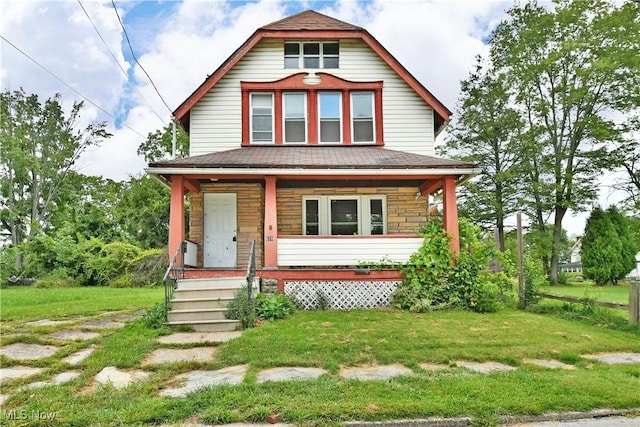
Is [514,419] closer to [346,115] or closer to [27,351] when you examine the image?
[27,351]

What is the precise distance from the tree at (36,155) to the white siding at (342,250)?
25.9 meters

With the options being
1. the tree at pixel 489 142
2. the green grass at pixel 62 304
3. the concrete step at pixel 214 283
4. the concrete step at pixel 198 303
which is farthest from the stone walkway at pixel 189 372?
the tree at pixel 489 142

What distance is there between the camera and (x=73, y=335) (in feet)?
24.5

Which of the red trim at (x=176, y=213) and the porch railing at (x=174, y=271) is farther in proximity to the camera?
the red trim at (x=176, y=213)

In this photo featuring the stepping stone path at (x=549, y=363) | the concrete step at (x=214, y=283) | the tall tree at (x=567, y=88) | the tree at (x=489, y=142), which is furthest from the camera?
the tree at (x=489, y=142)

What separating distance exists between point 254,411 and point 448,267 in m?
7.25

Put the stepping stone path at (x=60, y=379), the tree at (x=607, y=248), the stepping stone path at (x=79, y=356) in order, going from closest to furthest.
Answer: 1. the stepping stone path at (x=60, y=379)
2. the stepping stone path at (x=79, y=356)
3. the tree at (x=607, y=248)

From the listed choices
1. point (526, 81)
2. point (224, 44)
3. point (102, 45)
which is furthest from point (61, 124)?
point (526, 81)

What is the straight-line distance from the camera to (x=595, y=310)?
905 cm

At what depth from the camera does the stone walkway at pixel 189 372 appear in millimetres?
4863

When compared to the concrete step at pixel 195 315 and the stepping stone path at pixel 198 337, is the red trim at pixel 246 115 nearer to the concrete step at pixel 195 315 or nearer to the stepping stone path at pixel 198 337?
the concrete step at pixel 195 315

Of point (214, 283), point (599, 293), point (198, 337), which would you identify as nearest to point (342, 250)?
point (214, 283)

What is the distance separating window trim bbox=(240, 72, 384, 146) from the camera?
12938mm

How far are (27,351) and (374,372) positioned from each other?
5.10 metres
